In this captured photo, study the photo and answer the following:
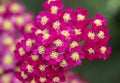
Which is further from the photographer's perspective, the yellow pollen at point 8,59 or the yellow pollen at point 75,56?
the yellow pollen at point 8,59

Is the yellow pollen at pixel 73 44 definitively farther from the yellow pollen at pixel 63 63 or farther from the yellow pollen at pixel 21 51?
the yellow pollen at pixel 21 51

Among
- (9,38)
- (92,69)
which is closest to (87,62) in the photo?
(92,69)

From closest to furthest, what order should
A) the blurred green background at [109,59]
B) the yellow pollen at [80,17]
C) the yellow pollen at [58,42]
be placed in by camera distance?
the yellow pollen at [58,42] < the yellow pollen at [80,17] < the blurred green background at [109,59]

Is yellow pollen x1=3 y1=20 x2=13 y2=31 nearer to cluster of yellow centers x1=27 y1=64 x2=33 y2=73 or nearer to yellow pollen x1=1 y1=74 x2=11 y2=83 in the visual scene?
yellow pollen x1=1 y1=74 x2=11 y2=83

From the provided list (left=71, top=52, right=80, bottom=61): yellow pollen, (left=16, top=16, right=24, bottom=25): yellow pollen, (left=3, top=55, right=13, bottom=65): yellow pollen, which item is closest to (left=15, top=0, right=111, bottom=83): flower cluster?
(left=71, top=52, right=80, bottom=61): yellow pollen

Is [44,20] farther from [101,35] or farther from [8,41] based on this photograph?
[8,41]

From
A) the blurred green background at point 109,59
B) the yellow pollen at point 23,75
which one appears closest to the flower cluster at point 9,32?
the yellow pollen at point 23,75

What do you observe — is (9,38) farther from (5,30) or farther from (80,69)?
(80,69)
